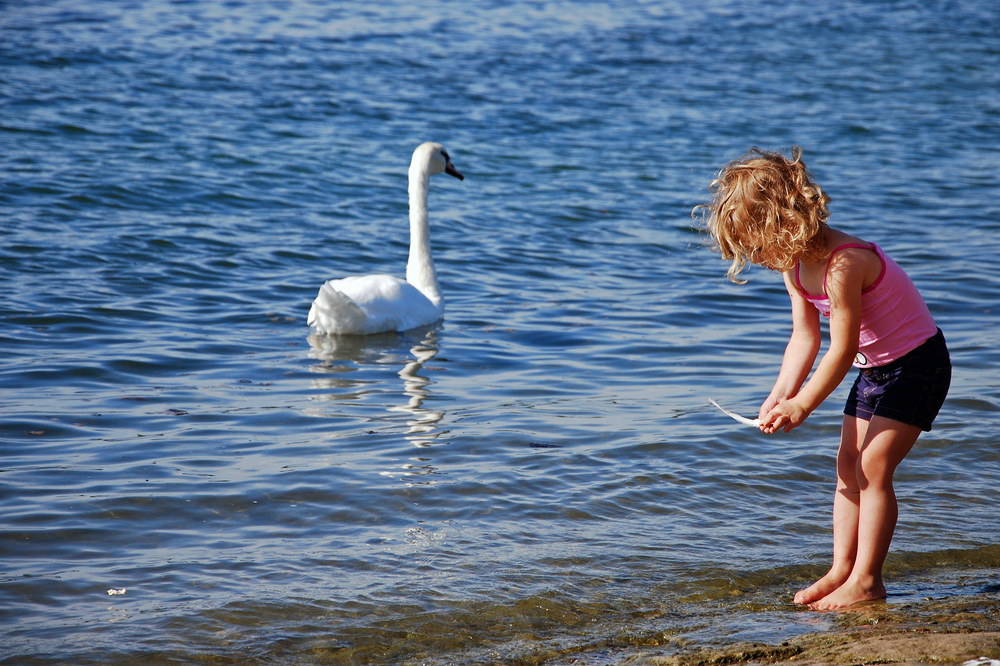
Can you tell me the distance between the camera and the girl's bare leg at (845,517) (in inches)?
143

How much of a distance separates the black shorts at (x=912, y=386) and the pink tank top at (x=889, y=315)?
0.11ft

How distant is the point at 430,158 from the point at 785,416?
263 inches

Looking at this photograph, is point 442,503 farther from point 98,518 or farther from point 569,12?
point 569,12

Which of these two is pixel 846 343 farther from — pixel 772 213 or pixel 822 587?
pixel 822 587

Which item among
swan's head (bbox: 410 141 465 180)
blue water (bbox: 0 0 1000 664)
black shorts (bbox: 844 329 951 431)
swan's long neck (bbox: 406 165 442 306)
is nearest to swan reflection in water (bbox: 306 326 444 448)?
blue water (bbox: 0 0 1000 664)

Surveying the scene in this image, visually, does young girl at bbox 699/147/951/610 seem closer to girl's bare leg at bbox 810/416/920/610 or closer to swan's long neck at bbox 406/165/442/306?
girl's bare leg at bbox 810/416/920/610

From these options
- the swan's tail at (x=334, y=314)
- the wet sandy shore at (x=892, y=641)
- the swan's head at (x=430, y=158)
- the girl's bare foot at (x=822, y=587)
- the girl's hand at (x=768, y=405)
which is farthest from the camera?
the swan's head at (x=430, y=158)

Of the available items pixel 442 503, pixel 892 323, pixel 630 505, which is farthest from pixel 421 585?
pixel 892 323

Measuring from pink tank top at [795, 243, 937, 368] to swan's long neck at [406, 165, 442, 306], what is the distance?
203 inches

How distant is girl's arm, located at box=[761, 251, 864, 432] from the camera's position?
330cm

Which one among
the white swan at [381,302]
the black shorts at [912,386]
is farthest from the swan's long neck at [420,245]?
the black shorts at [912,386]

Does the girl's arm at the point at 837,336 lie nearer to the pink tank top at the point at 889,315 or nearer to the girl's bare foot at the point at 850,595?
the pink tank top at the point at 889,315

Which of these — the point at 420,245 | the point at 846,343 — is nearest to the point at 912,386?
the point at 846,343

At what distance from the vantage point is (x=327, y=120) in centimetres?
1565
